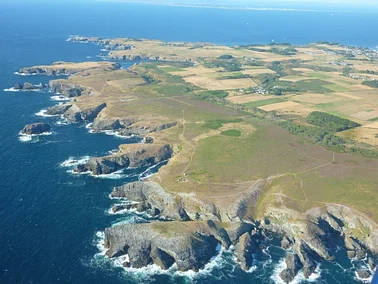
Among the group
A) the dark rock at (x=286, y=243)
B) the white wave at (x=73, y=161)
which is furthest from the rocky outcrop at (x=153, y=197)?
the white wave at (x=73, y=161)

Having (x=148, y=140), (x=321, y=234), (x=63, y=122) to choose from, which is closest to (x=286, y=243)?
(x=321, y=234)

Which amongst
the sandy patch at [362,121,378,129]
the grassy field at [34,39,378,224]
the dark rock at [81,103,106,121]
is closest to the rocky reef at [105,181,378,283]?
the grassy field at [34,39,378,224]

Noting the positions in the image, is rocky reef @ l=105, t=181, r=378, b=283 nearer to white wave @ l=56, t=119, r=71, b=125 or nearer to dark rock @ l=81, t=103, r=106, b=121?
white wave @ l=56, t=119, r=71, b=125

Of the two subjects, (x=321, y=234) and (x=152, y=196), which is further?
(x=152, y=196)

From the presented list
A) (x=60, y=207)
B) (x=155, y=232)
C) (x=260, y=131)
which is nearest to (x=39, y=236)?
(x=60, y=207)

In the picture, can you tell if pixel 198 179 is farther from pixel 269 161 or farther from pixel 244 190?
pixel 269 161

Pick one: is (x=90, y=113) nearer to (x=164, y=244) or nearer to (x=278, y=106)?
(x=278, y=106)
